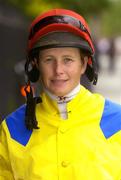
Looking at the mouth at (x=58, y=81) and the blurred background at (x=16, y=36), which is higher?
the mouth at (x=58, y=81)

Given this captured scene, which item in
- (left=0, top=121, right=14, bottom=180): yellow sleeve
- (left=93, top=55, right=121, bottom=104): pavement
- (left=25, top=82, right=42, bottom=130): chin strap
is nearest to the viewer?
(left=25, top=82, right=42, bottom=130): chin strap

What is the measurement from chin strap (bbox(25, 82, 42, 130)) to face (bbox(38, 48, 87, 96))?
0.16 meters

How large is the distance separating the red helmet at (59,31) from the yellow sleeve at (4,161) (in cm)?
56

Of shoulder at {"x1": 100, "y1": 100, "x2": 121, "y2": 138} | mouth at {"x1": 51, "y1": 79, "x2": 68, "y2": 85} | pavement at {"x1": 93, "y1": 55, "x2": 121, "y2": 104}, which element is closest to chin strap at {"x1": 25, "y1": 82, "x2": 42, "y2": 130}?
mouth at {"x1": 51, "y1": 79, "x2": 68, "y2": 85}

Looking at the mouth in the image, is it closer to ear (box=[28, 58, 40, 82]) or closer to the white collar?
the white collar

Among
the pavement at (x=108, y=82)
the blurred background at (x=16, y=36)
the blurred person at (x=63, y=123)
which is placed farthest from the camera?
the pavement at (x=108, y=82)

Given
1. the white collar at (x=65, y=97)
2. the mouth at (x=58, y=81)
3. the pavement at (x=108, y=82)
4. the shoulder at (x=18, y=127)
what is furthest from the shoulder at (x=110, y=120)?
the pavement at (x=108, y=82)

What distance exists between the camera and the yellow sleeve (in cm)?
446

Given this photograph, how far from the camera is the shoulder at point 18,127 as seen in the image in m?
4.40

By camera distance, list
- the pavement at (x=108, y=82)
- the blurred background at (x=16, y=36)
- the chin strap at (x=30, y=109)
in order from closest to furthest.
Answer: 1. the chin strap at (x=30, y=109)
2. the blurred background at (x=16, y=36)
3. the pavement at (x=108, y=82)

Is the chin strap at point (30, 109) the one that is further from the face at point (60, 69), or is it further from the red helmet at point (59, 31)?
the red helmet at point (59, 31)

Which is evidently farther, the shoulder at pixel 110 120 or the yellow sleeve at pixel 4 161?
the yellow sleeve at pixel 4 161

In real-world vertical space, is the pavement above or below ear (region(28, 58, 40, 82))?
below

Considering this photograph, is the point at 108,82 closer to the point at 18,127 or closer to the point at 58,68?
the point at 18,127
